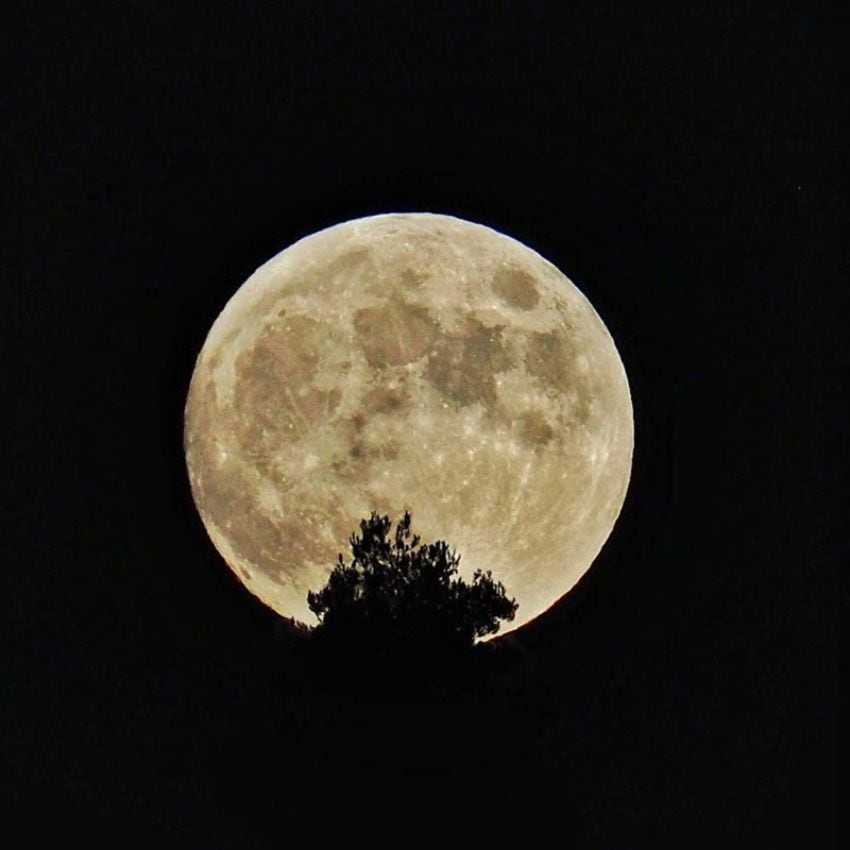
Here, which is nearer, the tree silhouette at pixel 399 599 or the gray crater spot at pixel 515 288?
the tree silhouette at pixel 399 599

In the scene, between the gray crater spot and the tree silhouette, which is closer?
the tree silhouette

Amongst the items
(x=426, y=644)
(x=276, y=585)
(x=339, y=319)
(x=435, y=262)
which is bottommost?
(x=426, y=644)

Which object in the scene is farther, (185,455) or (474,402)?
(185,455)

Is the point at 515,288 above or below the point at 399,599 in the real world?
above

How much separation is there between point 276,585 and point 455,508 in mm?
2720

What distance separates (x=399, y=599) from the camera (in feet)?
48.7

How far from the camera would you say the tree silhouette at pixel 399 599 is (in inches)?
587

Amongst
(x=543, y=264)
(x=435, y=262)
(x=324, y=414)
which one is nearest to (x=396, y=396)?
(x=324, y=414)

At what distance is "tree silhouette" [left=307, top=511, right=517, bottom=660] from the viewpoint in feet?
49.0

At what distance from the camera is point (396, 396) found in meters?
15.5

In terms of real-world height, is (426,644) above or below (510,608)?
below

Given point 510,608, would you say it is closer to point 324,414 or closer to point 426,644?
point 426,644

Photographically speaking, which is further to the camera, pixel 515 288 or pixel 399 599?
pixel 515 288

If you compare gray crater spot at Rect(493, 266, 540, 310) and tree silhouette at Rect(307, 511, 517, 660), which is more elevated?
gray crater spot at Rect(493, 266, 540, 310)
